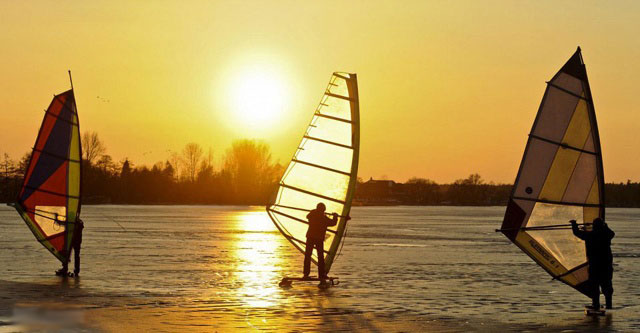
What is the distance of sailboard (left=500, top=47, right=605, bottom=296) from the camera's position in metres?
15.8

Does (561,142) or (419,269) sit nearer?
(561,142)

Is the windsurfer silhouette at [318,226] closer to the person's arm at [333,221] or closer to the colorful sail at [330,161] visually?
the person's arm at [333,221]

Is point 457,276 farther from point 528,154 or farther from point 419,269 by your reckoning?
point 528,154

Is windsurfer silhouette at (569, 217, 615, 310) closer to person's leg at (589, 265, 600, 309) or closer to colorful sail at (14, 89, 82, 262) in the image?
person's leg at (589, 265, 600, 309)

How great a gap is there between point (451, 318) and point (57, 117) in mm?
11274

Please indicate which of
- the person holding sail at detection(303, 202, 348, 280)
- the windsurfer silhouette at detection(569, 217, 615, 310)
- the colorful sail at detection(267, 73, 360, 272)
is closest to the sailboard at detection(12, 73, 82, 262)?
the colorful sail at detection(267, 73, 360, 272)

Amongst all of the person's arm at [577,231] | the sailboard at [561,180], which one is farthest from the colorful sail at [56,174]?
the person's arm at [577,231]

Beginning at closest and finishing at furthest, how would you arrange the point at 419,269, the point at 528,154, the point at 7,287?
the point at 528,154 < the point at 7,287 < the point at 419,269

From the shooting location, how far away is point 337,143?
19.1 meters

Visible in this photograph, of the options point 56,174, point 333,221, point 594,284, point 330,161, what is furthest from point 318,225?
point 56,174

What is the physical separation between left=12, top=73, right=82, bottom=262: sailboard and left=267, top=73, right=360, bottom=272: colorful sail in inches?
195

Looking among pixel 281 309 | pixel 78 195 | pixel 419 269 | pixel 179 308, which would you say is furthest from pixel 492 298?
pixel 78 195

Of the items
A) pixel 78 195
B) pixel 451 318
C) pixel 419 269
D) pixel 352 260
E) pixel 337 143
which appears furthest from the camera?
pixel 352 260

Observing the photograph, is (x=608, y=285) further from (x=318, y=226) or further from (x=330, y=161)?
(x=330, y=161)
